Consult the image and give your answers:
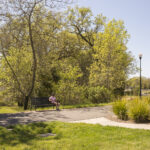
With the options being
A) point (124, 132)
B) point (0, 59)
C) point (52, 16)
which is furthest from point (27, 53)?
point (124, 132)

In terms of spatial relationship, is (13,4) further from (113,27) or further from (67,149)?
(113,27)

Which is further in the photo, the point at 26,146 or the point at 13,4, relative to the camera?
the point at 13,4

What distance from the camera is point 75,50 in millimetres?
31734

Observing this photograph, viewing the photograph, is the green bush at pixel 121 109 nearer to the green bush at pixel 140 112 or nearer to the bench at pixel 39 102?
the green bush at pixel 140 112

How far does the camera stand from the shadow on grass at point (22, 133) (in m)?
5.68

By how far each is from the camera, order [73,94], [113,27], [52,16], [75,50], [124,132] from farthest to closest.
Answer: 1. [75,50]
2. [113,27]
3. [73,94]
4. [52,16]
5. [124,132]

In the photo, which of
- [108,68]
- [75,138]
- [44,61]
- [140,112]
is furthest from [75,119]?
[108,68]

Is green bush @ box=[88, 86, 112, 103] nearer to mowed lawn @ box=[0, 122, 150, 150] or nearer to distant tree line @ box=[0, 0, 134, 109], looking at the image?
distant tree line @ box=[0, 0, 134, 109]

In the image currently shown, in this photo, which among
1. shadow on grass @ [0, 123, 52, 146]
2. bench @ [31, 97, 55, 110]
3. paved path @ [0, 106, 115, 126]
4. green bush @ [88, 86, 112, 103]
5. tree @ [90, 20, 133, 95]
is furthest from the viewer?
tree @ [90, 20, 133, 95]

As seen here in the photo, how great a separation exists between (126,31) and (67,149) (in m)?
30.6

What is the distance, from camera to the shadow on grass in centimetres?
568

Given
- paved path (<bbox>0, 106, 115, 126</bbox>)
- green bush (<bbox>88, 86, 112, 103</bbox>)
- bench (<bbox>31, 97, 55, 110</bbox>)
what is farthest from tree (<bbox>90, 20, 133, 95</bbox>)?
paved path (<bbox>0, 106, 115, 126</bbox>)

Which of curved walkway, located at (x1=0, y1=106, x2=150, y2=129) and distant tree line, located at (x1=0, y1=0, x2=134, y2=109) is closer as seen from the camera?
curved walkway, located at (x1=0, y1=106, x2=150, y2=129)

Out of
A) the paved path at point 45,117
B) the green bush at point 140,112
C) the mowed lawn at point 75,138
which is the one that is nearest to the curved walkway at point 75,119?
the paved path at point 45,117
